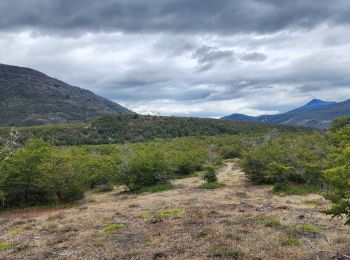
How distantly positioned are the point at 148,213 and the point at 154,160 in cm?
1563

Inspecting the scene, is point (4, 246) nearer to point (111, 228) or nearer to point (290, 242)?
point (111, 228)

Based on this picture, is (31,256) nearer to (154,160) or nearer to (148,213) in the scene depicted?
(148,213)

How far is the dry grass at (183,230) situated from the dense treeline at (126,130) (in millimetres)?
99168

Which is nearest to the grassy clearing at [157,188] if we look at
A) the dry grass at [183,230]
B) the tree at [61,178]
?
the dry grass at [183,230]

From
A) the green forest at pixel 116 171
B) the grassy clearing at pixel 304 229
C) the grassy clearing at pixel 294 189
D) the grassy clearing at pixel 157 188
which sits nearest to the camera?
the grassy clearing at pixel 304 229

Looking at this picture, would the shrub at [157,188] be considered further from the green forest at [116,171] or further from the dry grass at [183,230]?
the dry grass at [183,230]

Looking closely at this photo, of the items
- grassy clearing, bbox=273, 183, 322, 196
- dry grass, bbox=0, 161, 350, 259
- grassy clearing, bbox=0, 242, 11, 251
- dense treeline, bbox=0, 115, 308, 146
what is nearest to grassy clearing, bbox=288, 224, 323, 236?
dry grass, bbox=0, 161, 350, 259

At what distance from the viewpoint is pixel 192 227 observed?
1989cm

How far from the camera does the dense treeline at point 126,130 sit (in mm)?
137000

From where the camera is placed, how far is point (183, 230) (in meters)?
19.3

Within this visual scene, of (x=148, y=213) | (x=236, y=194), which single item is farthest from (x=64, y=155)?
(x=236, y=194)

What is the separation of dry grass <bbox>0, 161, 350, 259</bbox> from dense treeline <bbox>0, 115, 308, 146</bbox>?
99168mm

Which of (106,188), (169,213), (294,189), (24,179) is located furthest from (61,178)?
(294,189)

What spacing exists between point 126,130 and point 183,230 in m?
134
